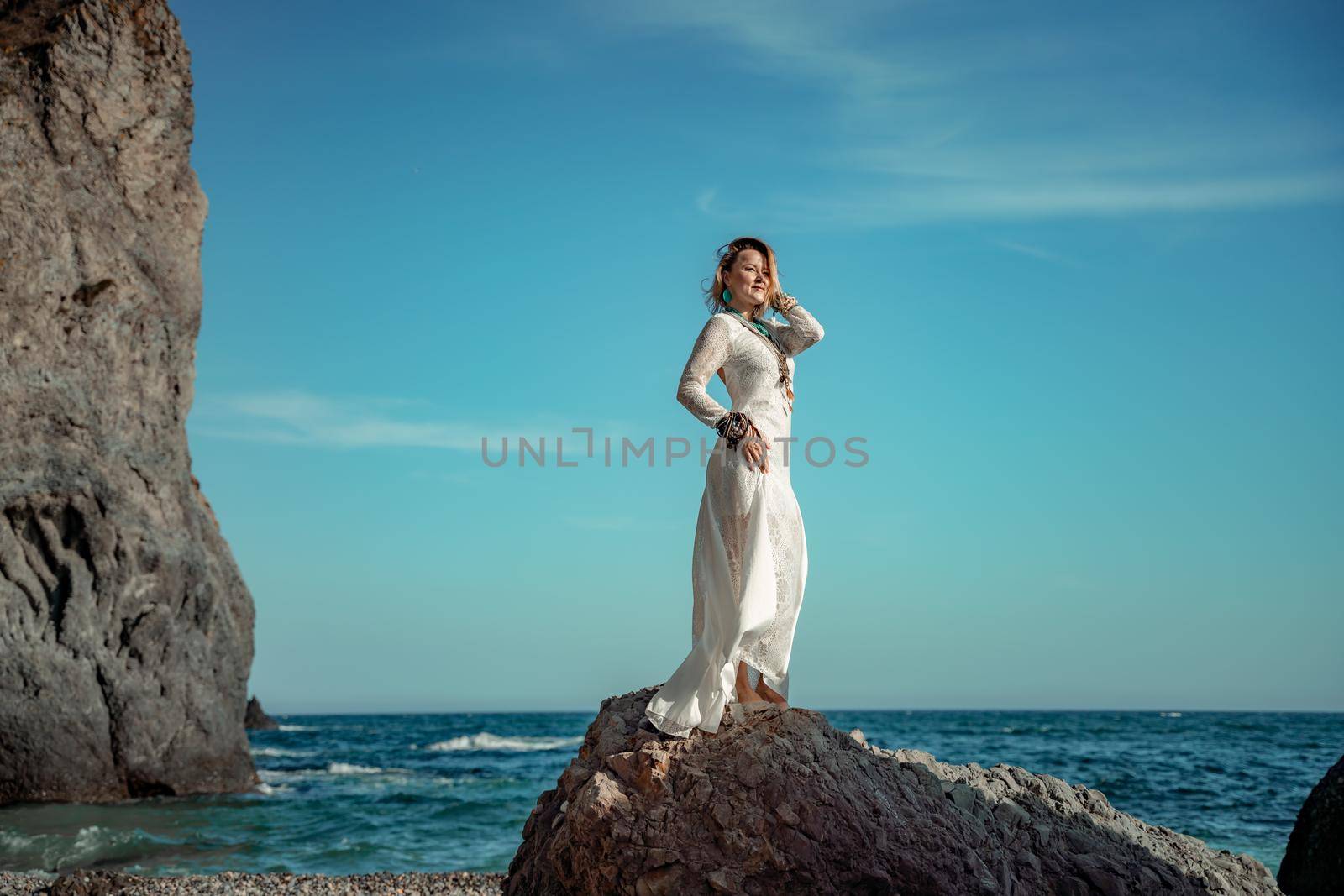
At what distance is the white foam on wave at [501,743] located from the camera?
40.6 meters

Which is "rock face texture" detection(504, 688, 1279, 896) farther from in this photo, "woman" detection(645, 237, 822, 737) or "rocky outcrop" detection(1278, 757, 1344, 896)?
"rocky outcrop" detection(1278, 757, 1344, 896)

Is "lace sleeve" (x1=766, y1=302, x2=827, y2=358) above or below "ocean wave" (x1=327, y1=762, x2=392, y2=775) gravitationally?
above

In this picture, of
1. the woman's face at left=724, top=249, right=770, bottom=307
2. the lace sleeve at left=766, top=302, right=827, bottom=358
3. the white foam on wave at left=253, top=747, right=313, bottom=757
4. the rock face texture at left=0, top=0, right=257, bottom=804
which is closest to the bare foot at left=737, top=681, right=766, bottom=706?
the lace sleeve at left=766, top=302, right=827, bottom=358

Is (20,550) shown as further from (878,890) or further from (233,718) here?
(878,890)

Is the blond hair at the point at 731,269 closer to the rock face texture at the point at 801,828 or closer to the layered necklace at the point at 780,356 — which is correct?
the layered necklace at the point at 780,356

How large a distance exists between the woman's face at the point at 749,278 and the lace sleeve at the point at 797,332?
18 centimetres

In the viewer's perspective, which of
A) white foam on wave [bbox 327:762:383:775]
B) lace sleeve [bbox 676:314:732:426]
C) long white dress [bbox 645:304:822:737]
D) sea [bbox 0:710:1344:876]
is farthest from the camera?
white foam on wave [bbox 327:762:383:775]

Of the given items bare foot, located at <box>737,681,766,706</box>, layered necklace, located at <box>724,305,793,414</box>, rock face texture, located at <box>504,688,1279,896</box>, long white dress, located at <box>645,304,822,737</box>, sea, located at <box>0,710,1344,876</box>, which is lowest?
sea, located at <box>0,710,1344,876</box>

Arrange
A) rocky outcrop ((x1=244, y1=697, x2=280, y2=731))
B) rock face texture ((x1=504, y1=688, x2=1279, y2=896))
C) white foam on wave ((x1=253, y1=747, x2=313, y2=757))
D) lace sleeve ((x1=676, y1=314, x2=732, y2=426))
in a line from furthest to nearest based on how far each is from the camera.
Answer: rocky outcrop ((x1=244, y1=697, x2=280, y2=731)) < white foam on wave ((x1=253, y1=747, x2=313, y2=757)) < lace sleeve ((x1=676, y1=314, x2=732, y2=426)) < rock face texture ((x1=504, y1=688, x2=1279, y2=896))

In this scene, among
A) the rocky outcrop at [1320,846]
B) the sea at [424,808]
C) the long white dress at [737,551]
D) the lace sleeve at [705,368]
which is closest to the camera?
the long white dress at [737,551]

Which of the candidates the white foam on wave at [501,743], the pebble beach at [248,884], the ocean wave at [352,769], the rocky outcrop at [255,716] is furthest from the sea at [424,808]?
the rocky outcrop at [255,716]

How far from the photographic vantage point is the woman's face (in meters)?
5.80

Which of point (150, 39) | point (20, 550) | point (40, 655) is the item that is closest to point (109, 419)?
point (20, 550)

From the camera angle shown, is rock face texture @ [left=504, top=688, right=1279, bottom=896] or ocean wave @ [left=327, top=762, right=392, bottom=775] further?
ocean wave @ [left=327, top=762, right=392, bottom=775]
